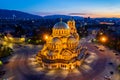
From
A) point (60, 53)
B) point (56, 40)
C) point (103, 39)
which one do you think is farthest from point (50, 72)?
point (103, 39)

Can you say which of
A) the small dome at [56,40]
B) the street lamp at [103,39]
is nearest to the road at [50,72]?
the small dome at [56,40]

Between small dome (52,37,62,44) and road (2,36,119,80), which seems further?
small dome (52,37,62,44)

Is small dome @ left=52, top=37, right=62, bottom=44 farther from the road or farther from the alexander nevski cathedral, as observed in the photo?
the road

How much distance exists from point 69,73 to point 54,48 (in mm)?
8272

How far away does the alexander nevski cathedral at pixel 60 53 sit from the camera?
42.7 m

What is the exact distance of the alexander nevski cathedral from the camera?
140 ft

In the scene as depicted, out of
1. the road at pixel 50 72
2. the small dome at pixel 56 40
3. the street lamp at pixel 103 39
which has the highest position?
the small dome at pixel 56 40

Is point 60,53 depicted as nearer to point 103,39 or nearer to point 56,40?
point 56,40

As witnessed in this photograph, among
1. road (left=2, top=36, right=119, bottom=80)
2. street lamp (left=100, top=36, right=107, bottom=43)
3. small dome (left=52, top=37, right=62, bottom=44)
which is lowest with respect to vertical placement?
road (left=2, top=36, right=119, bottom=80)

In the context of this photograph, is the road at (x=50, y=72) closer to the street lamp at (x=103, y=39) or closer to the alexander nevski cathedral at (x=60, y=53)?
the alexander nevski cathedral at (x=60, y=53)

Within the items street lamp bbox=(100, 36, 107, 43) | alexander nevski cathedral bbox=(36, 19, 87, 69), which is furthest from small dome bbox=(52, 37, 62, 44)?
street lamp bbox=(100, 36, 107, 43)

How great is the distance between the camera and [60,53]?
44250 millimetres

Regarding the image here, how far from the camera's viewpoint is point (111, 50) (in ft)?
205

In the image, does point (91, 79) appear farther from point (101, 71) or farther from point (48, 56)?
point (48, 56)
